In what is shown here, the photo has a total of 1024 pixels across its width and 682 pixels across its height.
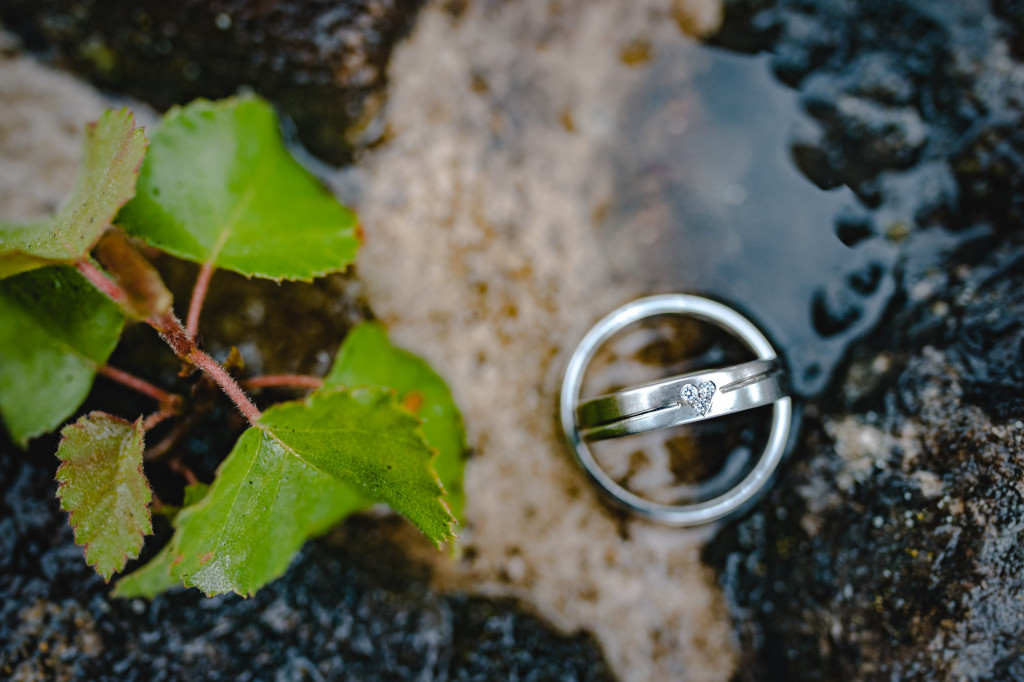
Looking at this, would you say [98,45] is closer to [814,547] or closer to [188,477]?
[188,477]

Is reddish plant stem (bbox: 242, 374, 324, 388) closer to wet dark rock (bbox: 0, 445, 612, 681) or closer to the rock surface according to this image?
wet dark rock (bbox: 0, 445, 612, 681)

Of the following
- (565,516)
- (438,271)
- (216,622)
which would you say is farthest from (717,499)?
(216,622)

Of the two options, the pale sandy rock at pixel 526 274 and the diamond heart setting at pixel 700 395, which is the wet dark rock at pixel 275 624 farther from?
the diamond heart setting at pixel 700 395

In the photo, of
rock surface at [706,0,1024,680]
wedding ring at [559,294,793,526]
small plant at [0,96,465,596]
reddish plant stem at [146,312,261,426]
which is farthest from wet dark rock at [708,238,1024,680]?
reddish plant stem at [146,312,261,426]

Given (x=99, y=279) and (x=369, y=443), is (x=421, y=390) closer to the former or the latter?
(x=369, y=443)

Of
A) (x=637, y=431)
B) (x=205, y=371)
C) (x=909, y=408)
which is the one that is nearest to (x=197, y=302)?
(x=205, y=371)
